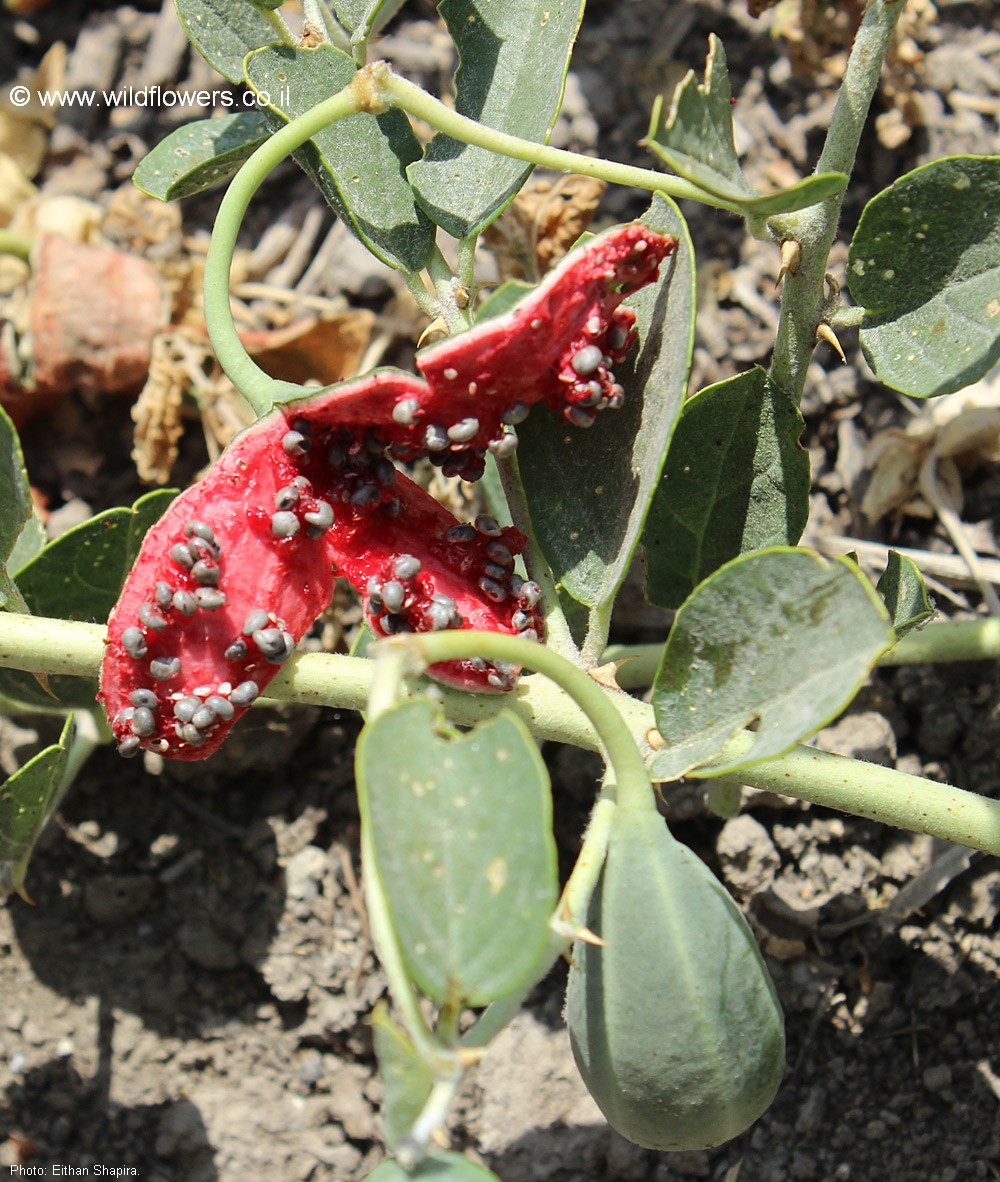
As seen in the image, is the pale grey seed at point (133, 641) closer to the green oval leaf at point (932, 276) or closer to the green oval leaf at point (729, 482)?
the green oval leaf at point (729, 482)

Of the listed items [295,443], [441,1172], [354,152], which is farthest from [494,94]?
[441,1172]

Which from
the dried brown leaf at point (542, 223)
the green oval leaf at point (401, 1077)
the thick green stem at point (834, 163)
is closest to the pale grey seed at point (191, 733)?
the green oval leaf at point (401, 1077)

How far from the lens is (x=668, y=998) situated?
105 cm

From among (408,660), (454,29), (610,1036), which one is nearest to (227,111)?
(454,29)

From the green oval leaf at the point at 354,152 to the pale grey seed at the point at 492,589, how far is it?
0.37 meters

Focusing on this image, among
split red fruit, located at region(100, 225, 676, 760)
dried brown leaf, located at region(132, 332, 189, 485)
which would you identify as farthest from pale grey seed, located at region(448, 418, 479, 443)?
dried brown leaf, located at region(132, 332, 189, 485)

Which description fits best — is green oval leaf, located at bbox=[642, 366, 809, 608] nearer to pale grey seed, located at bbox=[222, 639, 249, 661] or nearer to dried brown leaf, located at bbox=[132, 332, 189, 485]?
pale grey seed, located at bbox=[222, 639, 249, 661]

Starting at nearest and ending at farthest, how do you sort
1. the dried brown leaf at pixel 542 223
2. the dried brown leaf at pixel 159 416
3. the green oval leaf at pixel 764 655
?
the green oval leaf at pixel 764 655 → the dried brown leaf at pixel 542 223 → the dried brown leaf at pixel 159 416

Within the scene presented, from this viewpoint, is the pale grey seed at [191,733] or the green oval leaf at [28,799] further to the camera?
the green oval leaf at [28,799]

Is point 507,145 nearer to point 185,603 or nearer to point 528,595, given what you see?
point 528,595

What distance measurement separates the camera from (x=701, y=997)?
1042 millimetres

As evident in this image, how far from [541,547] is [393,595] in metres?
0.19

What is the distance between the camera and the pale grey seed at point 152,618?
1.18m

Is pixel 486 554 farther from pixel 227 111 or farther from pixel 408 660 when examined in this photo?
pixel 227 111
